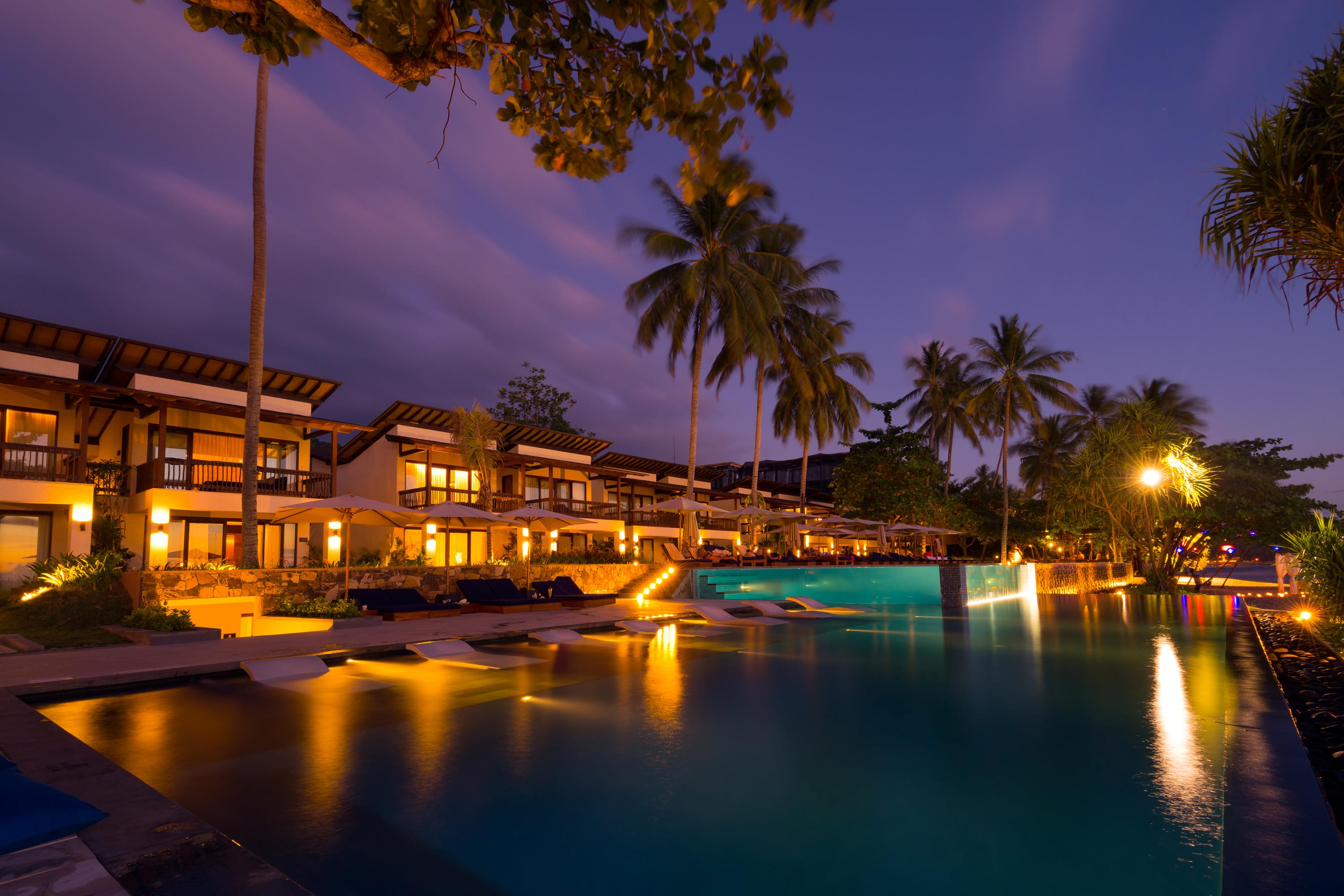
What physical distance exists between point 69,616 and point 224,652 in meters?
5.20

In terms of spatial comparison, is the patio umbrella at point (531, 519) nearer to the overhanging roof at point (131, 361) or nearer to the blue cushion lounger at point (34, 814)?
the overhanging roof at point (131, 361)

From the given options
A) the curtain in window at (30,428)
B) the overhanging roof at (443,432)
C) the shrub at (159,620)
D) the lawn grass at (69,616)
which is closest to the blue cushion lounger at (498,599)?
the shrub at (159,620)

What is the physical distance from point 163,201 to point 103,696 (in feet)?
63.7

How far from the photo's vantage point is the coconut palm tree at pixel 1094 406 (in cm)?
4425

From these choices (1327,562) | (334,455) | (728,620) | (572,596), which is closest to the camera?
(1327,562)

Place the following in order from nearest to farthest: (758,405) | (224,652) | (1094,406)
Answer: (224,652)
(758,405)
(1094,406)

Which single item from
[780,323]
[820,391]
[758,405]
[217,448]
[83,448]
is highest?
[780,323]

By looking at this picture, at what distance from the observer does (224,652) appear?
10.4 metres

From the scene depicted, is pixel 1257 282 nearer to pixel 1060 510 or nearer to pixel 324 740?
pixel 324 740

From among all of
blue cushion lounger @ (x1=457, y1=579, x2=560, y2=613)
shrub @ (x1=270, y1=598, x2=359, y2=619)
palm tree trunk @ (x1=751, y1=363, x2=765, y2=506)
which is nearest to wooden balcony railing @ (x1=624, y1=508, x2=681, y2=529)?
palm tree trunk @ (x1=751, y1=363, x2=765, y2=506)

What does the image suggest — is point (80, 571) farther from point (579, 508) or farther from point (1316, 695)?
point (1316, 695)

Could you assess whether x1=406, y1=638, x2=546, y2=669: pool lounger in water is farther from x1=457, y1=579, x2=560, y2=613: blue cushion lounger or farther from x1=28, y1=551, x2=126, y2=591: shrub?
x1=28, y1=551, x2=126, y2=591: shrub

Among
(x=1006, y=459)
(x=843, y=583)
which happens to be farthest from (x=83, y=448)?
(x=1006, y=459)

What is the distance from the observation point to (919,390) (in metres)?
A: 42.5
